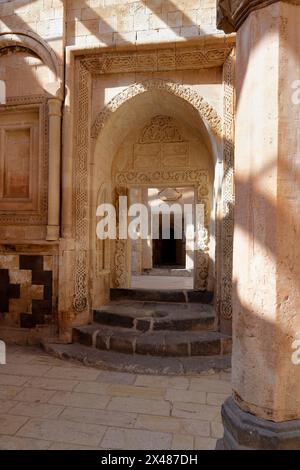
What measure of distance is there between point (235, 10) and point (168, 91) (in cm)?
300

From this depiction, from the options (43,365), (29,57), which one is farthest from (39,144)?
(43,365)

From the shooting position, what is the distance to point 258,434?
1597 mm

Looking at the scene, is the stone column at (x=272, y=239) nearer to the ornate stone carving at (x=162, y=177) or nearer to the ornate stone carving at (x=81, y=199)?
the ornate stone carving at (x=81, y=199)

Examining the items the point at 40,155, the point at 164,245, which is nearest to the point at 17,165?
the point at 40,155

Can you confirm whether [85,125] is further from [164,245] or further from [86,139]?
[164,245]

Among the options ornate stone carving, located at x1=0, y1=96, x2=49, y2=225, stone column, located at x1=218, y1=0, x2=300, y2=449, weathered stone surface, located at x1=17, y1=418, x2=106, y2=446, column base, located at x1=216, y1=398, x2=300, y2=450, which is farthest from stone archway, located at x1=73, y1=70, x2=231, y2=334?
column base, located at x1=216, y1=398, x2=300, y2=450

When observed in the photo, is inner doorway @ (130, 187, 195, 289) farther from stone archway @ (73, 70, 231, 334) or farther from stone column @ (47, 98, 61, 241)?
stone column @ (47, 98, 61, 241)

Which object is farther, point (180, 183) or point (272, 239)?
point (180, 183)

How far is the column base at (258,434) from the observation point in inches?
→ 61.7

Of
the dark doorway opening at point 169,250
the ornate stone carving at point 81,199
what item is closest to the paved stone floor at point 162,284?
the ornate stone carving at point 81,199

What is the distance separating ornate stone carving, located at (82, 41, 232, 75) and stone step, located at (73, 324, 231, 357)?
3806 millimetres

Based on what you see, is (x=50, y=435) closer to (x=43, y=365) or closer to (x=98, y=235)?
(x=43, y=365)

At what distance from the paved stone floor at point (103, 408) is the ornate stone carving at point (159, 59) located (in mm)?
4186

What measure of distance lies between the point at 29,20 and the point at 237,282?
16.8 ft
